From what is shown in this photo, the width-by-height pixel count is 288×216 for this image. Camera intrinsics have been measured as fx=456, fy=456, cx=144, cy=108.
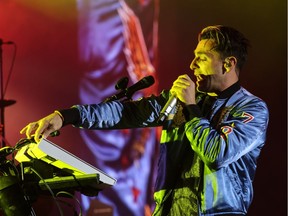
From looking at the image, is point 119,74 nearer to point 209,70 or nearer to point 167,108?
point 209,70

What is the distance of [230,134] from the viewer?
150 centimetres

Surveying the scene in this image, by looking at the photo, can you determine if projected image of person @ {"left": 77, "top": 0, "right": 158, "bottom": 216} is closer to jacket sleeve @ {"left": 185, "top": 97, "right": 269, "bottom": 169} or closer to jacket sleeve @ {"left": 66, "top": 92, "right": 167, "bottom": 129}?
jacket sleeve @ {"left": 66, "top": 92, "right": 167, "bottom": 129}

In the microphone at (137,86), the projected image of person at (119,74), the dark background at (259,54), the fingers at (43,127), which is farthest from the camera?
the dark background at (259,54)

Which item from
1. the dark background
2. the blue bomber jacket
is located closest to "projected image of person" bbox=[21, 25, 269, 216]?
the blue bomber jacket

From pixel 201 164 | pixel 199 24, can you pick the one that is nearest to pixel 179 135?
pixel 201 164

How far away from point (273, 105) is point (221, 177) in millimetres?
2439

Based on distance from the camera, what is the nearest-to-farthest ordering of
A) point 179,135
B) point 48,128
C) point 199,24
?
point 48,128 < point 179,135 < point 199,24

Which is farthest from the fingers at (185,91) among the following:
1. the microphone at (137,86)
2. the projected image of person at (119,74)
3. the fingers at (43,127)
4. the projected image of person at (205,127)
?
the projected image of person at (119,74)

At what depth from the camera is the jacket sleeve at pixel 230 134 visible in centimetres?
146

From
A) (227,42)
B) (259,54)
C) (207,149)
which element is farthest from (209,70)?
(259,54)

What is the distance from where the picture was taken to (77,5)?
134 inches

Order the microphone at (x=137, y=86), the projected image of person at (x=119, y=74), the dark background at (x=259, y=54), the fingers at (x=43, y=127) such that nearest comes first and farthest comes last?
the fingers at (x=43, y=127)
the microphone at (x=137, y=86)
the projected image of person at (x=119, y=74)
the dark background at (x=259, y=54)

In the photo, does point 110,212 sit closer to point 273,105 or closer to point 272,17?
point 273,105

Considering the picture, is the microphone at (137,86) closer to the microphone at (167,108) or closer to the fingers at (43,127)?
the microphone at (167,108)
